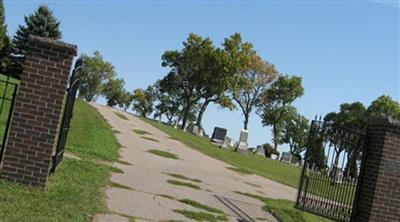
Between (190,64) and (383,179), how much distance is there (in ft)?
151

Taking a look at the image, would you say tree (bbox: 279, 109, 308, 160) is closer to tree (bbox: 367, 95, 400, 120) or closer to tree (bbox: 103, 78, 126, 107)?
tree (bbox: 367, 95, 400, 120)

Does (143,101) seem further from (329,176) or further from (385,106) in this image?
(329,176)

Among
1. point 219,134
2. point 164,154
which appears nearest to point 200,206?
point 164,154

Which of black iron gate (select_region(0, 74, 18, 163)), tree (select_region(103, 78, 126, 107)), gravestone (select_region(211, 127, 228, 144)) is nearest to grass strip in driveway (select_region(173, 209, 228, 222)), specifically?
black iron gate (select_region(0, 74, 18, 163))

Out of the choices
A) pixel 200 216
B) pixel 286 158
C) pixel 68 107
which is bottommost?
pixel 200 216

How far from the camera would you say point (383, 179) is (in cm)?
1106

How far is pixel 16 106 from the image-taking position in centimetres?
866

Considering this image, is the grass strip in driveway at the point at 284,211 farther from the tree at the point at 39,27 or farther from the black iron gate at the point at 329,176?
the tree at the point at 39,27

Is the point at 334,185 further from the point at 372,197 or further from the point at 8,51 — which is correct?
the point at 8,51

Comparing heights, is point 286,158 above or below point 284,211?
above

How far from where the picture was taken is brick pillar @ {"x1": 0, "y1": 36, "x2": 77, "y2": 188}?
8.61m

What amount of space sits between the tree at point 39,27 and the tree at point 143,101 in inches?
1323

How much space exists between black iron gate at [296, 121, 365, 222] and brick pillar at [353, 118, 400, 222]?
66 centimetres

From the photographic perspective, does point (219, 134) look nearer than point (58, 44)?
No
